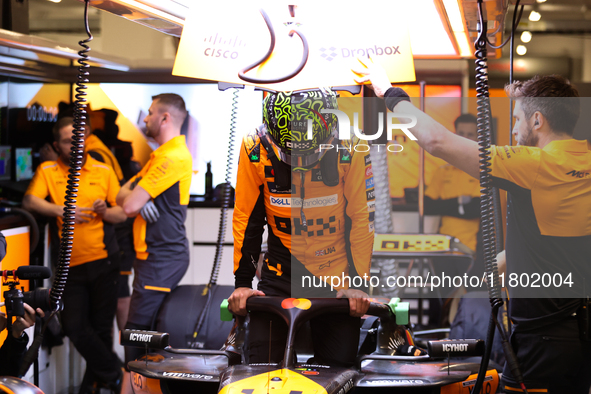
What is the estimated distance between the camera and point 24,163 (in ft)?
12.8

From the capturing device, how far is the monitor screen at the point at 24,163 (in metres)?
3.81

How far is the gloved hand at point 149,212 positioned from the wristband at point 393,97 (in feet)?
5.96

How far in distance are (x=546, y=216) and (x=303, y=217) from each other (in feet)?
2.67

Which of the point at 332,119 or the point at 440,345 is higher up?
the point at 332,119

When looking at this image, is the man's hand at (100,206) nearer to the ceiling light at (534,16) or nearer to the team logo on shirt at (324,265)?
the team logo on shirt at (324,265)

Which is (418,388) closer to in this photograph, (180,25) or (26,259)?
(180,25)

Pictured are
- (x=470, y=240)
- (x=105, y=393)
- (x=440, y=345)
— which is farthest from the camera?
(x=105, y=393)

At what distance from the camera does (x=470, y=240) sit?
2186mm

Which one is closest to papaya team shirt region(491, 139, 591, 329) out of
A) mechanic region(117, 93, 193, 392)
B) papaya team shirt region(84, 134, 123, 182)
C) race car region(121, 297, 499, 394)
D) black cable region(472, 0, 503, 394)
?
black cable region(472, 0, 503, 394)

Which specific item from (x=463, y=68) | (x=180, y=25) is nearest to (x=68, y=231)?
(x=180, y=25)

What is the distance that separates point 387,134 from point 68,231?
1.12m

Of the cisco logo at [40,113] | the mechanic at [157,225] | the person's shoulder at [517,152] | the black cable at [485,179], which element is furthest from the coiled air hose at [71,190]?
the cisco logo at [40,113]

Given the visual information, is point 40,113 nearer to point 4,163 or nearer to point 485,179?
point 4,163

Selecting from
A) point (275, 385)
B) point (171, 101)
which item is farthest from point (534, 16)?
point (275, 385)
